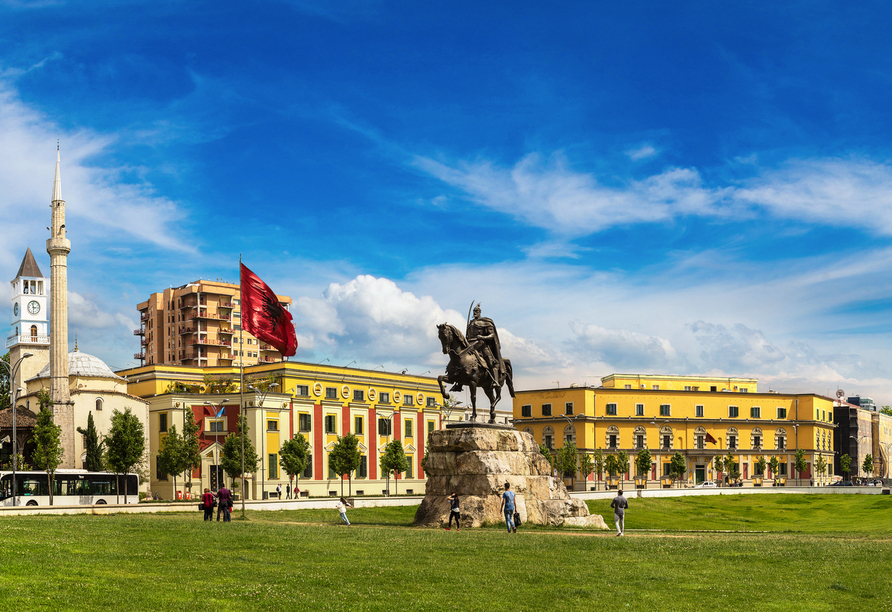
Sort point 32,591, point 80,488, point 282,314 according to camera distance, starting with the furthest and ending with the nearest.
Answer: point 80,488
point 282,314
point 32,591

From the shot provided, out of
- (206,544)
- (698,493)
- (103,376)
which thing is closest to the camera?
(206,544)

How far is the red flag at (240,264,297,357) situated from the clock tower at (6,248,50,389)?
105285 millimetres

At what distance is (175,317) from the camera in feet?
525

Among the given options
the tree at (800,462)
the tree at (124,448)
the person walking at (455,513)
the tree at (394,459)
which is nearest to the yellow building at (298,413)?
the tree at (394,459)

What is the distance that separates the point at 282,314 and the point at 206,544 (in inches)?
866

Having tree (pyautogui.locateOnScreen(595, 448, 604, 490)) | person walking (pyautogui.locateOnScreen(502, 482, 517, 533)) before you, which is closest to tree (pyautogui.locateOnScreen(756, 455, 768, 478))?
tree (pyautogui.locateOnScreen(595, 448, 604, 490))

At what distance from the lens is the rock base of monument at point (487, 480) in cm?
3491

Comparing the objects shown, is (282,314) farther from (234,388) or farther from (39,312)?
(39,312)

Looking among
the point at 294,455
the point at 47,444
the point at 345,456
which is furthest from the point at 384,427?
the point at 47,444

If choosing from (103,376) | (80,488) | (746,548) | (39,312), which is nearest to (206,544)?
(746,548)

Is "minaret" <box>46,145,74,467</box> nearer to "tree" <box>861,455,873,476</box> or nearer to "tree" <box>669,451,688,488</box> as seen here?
"tree" <box>669,451,688,488</box>

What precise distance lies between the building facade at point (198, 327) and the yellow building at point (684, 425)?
57417 millimetres

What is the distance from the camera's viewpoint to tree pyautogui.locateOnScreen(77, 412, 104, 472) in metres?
76.9

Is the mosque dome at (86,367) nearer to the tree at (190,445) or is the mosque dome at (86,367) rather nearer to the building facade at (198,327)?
the tree at (190,445)
